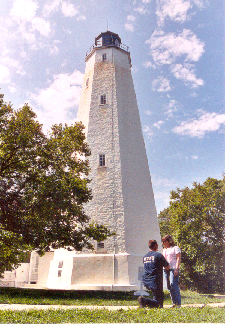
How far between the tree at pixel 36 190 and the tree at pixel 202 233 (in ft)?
48.6

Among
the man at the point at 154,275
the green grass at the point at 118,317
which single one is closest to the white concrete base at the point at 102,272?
the green grass at the point at 118,317

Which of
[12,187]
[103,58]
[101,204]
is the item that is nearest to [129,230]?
[101,204]

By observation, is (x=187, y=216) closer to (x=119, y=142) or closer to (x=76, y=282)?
(x=119, y=142)

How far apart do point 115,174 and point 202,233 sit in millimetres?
13361

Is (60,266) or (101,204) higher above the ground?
(101,204)

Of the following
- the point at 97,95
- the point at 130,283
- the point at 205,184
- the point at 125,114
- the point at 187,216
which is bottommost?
the point at 130,283

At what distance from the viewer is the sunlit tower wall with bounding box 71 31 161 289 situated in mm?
17234

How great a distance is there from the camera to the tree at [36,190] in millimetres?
13586

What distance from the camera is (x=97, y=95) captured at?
22562mm

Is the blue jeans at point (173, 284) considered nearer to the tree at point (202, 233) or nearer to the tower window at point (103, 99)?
the tower window at point (103, 99)

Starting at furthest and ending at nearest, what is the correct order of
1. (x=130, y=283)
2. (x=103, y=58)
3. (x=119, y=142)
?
(x=103, y=58)
(x=119, y=142)
(x=130, y=283)

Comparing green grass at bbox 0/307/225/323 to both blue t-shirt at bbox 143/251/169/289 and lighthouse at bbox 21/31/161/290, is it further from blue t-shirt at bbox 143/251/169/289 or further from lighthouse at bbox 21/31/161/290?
lighthouse at bbox 21/31/161/290

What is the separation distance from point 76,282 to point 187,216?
15.0 m

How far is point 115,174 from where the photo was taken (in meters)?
19.4
